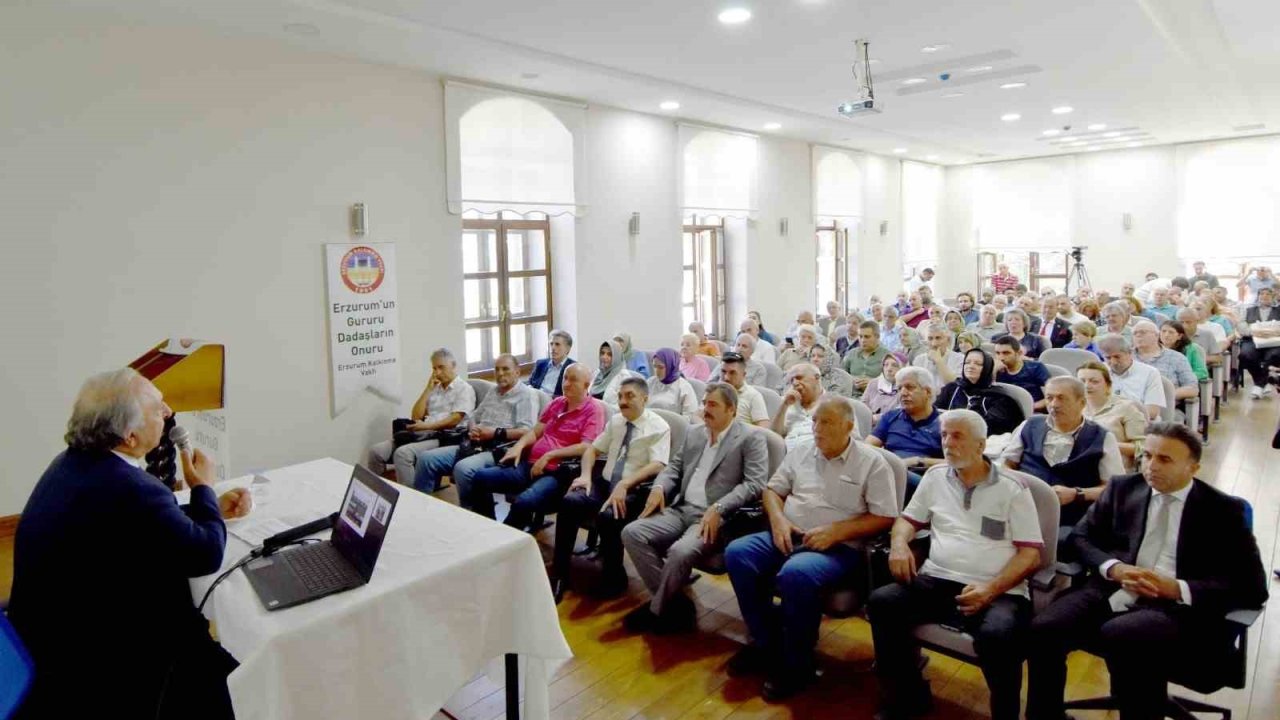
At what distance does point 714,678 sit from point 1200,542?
186 centimetres

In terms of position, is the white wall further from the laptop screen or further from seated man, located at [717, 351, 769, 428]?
the laptop screen

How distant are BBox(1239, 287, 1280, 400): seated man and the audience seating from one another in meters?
4.25

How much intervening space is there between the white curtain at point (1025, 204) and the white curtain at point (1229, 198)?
5.85ft

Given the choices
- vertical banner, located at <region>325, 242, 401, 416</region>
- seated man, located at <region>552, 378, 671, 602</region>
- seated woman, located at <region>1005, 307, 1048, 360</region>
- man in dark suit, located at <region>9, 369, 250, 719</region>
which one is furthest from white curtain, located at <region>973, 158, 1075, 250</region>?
man in dark suit, located at <region>9, 369, 250, 719</region>

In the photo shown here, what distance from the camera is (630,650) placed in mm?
3668

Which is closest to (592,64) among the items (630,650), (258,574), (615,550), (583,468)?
(583,468)

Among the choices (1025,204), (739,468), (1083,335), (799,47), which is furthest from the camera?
(1025,204)

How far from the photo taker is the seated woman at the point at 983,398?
471 centimetres

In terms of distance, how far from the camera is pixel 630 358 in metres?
7.52

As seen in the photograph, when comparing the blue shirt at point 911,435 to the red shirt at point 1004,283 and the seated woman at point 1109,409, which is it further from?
the red shirt at point 1004,283

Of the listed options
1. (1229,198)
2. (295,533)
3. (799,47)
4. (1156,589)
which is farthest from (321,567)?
(1229,198)

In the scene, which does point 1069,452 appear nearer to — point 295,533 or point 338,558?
point 338,558

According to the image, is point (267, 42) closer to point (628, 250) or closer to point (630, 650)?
point (628, 250)

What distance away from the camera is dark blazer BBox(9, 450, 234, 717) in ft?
7.11
